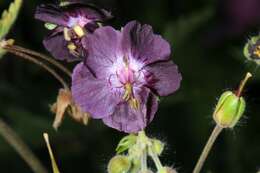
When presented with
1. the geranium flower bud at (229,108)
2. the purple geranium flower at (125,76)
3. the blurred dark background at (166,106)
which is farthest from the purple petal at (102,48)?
the blurred dark background at (166,106)

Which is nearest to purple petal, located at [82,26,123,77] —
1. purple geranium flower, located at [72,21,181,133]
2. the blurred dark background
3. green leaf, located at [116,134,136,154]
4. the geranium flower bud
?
A: purple geranium flower, located at [72,21,181,133]

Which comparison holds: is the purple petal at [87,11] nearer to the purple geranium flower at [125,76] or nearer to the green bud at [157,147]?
the purple geranium flower at [125,76]

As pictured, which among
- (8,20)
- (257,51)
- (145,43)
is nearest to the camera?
(145,43)

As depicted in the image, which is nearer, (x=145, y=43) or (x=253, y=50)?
(x=145, y=43)

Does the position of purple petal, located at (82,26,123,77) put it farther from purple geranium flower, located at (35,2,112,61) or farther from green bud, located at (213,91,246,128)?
green bud, located at (213,91,246,128)

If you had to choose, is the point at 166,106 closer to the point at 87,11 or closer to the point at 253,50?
the point at 253,50

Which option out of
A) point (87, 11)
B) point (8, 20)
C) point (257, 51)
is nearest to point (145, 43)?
point (87, 11)

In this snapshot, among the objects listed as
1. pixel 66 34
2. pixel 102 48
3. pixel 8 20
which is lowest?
pixel 102 48

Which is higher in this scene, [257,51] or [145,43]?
[145,43]

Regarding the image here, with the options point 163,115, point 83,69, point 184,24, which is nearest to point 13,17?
point 83,69

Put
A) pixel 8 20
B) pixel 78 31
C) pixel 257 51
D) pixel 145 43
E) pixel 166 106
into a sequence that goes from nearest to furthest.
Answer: pixel 145 43, pixel 78 31, pixel 257 51, pixel 8 20, pixel 166 106
